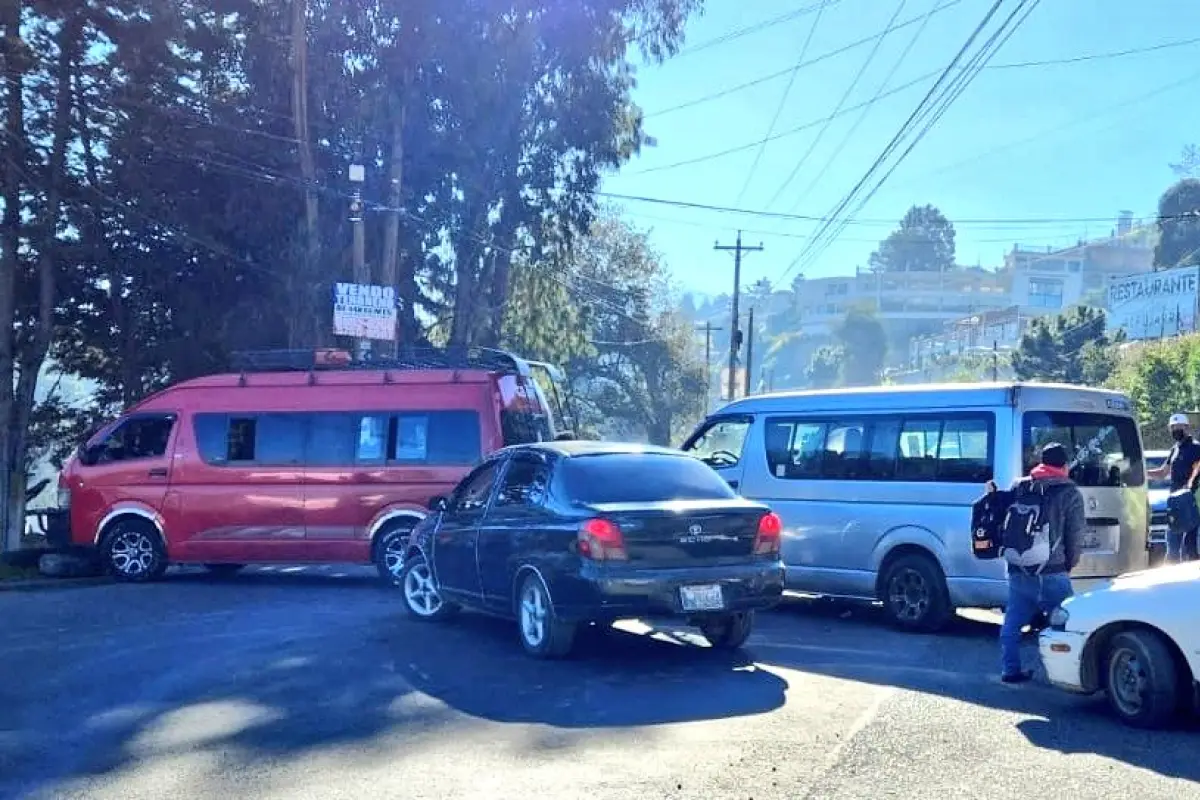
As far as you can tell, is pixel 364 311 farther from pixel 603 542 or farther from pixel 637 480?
pixel 603 542

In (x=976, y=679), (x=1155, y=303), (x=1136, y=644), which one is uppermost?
(x=1155, y=303)

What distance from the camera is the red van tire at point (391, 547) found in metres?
14.4

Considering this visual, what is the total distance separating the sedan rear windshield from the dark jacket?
2.30 m

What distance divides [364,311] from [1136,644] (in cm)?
1794

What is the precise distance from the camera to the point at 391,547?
14.4m

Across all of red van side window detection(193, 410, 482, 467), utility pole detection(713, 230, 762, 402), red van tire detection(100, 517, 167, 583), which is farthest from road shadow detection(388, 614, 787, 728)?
utility pole detection(713, 230, 762, 402)

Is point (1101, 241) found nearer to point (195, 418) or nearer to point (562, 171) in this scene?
point (562, 171)

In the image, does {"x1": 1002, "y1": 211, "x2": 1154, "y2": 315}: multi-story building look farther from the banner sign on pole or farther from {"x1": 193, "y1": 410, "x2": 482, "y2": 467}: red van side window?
{"x1": 193, "y1": 410, "x2": 482, "y2": 467}: red van side window

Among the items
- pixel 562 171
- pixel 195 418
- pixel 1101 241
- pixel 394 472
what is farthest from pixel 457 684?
pixel 1101 241

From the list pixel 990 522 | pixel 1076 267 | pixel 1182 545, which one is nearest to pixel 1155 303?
pixel 1182 545

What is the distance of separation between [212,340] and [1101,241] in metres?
112

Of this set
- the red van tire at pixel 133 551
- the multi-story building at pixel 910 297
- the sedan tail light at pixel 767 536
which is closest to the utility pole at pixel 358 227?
the red van tire at pixel 133 551

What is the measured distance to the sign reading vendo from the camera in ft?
159

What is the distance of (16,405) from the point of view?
2467 centimetres
